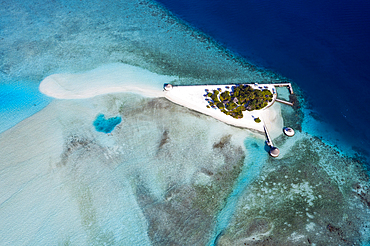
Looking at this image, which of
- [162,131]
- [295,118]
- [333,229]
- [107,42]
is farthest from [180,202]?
[107,42]

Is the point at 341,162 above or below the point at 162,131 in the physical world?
below

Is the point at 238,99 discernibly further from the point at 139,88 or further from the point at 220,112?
the point at 139,88

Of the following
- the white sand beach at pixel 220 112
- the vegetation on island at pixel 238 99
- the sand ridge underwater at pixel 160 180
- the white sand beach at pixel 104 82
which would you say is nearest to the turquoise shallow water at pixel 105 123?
the sand ridge underwater at pixel 160 180

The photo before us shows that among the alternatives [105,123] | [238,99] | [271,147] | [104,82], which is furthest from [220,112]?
[104,82]

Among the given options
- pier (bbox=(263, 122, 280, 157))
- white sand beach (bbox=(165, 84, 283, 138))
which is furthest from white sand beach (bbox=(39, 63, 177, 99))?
pier (bbox=(263, 122, 280, 157))

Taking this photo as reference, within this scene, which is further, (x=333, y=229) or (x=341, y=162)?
(x=341, y=162)

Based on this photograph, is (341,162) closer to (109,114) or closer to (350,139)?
(350,139)

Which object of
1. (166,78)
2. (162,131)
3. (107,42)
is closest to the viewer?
(162,131)

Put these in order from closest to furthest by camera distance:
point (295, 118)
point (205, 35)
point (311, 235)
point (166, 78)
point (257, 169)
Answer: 1. point (311, 235)
2. point (257, 169)
3. point (295, 118)
4. point (166, 78)
5. point (205, 35)
